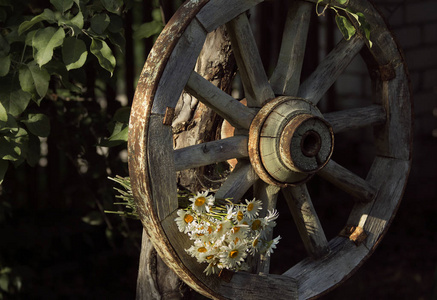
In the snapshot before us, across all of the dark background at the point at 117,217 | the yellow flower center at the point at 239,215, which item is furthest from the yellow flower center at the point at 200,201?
the dark background at the point at 117,217

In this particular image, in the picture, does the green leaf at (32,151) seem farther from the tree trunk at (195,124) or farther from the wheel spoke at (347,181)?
the wheel spoke at (347,181)

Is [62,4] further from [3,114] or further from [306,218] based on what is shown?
[306,218]

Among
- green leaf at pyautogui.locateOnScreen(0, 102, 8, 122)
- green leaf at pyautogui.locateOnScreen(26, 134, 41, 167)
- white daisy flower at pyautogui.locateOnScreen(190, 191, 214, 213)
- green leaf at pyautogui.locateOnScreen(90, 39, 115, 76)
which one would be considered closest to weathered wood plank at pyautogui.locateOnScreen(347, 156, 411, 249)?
white daisy flower at pyautogui.locateOnScreen(190, 191, 214, 213)

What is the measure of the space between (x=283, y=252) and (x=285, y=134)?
2.54m

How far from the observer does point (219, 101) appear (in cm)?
187

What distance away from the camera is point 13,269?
2939 millimetres

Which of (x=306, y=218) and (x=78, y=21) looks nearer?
(x=78, y=21)

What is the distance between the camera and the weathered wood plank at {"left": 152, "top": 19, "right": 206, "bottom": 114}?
1.69 meters

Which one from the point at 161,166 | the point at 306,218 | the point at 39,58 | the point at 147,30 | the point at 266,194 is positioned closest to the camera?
the point at 161,166

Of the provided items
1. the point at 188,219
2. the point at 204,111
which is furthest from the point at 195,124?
the point at 188,219

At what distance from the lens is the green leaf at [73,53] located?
6.03ft

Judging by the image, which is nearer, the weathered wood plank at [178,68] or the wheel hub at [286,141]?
the weathered wood plank at [178,68]

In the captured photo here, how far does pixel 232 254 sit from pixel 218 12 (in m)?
0.69

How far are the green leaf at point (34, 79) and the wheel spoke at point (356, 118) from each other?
Answer: 3.12 feet
